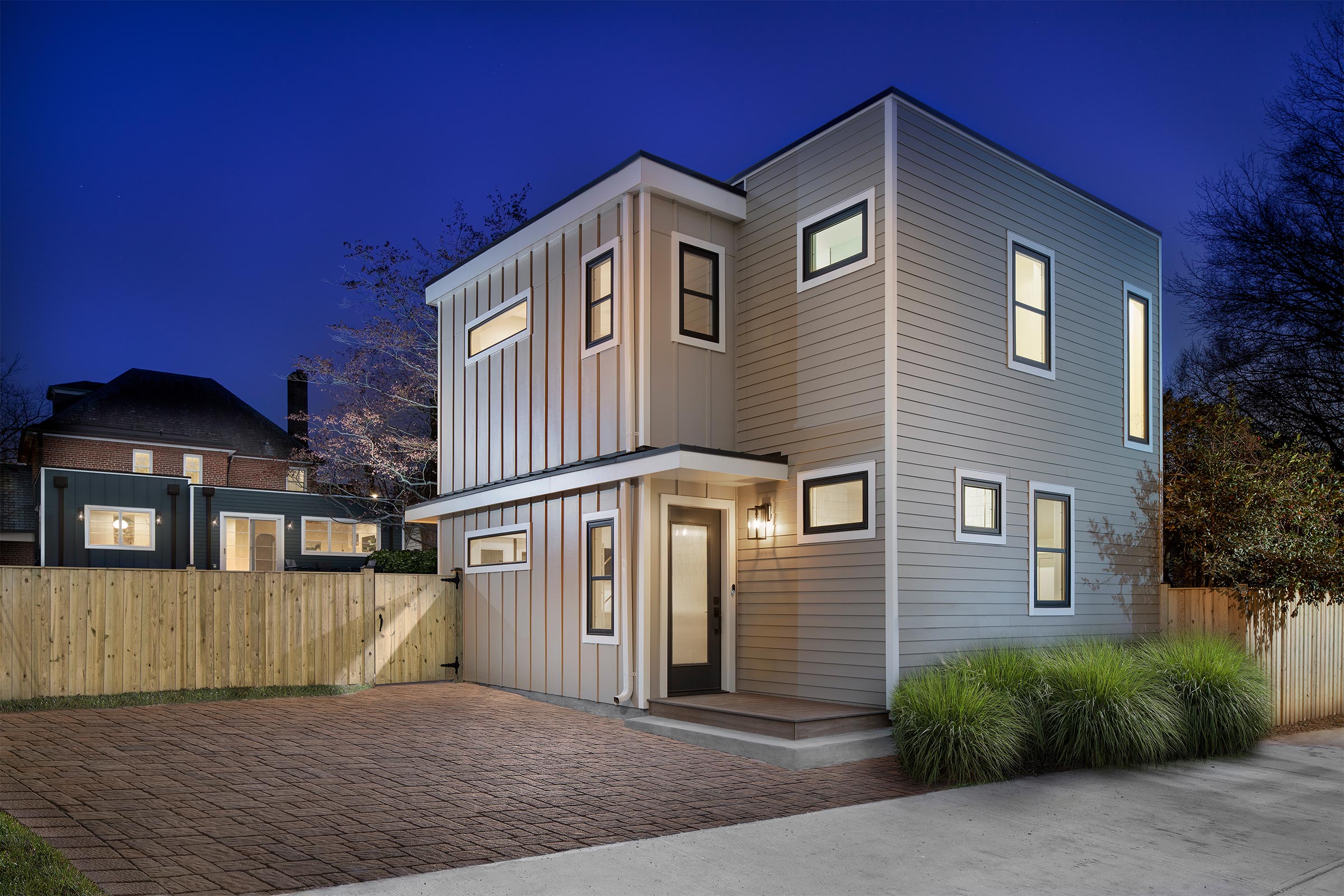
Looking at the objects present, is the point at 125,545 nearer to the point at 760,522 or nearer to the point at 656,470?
the point at 656,470

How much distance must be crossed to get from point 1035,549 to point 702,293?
4.95m

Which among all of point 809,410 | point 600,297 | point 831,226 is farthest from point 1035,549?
point 600,297

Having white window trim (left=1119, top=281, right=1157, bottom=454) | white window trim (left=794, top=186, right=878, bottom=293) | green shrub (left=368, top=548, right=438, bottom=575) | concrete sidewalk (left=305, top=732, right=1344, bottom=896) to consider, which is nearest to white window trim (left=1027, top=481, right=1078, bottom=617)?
white window trim (left=1119, top=281, right=1157, bottom=454)

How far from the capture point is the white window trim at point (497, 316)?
1243 centimetres

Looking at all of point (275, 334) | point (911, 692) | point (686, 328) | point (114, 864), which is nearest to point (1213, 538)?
point (911, 692)

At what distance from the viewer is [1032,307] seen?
11.1 m

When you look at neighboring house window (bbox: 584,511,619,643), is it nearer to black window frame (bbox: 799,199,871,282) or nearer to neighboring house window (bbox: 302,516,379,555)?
black window frame (bbox: 799,199,871,282)

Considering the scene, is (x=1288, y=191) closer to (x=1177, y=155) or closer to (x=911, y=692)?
(x=911, y=692)

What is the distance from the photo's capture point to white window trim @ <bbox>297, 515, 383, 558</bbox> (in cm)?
2733

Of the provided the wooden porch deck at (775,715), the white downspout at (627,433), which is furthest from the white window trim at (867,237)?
the wooden porch deck at (775,715)

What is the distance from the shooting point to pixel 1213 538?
11820mm

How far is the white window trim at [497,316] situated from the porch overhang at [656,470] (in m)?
2.00

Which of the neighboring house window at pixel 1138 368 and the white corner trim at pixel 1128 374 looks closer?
the white corner trim at pixel 1128 374

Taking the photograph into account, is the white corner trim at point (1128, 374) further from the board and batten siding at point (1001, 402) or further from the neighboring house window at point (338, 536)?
the neighboring house window at point (338, 536)
